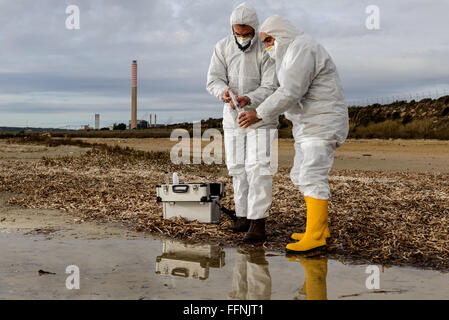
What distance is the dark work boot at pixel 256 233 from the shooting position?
4.93 m

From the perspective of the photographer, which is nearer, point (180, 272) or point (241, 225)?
point (180, 272)

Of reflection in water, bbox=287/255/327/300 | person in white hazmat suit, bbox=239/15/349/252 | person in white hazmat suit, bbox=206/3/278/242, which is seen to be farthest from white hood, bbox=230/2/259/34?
reflection in water, bbox=287/255/327/300

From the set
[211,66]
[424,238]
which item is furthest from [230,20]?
[424,238]

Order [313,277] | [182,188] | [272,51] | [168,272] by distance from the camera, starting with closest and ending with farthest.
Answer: [313,277], [168,272], [272,51], [182,188]

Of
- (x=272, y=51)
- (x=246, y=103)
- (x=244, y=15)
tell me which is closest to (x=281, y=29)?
(x=272, y=51)

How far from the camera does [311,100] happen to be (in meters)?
4.59

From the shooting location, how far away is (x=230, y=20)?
514cm

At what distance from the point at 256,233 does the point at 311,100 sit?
4.64 ft

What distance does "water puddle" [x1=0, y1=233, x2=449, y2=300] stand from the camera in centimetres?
333

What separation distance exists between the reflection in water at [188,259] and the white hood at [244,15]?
2.28 m

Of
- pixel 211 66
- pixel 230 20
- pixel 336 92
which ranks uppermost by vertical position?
pixel 230 20

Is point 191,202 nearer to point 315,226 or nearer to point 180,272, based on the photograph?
point 315,226

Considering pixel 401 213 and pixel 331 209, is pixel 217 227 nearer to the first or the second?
pixel 331 209
